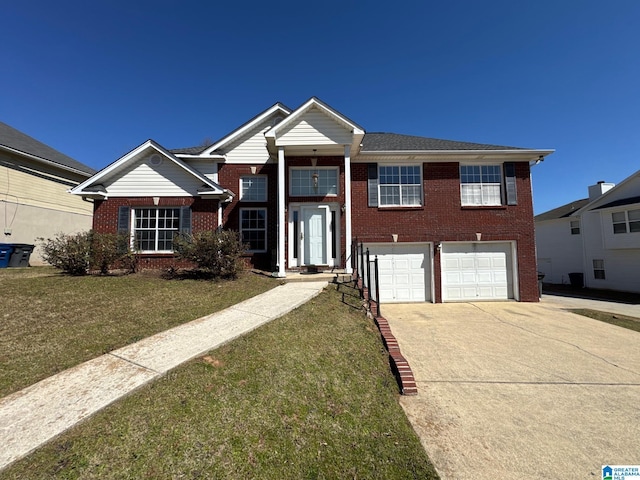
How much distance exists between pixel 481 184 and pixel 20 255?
2052 cm

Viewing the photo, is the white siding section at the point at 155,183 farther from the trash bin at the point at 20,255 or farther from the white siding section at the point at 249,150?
the trash bin at the point at 20,255

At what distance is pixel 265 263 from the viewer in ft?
38.9

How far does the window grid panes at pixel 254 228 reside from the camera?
12023 millimetres

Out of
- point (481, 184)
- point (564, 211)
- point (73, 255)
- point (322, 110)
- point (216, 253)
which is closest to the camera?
point (73, 255)

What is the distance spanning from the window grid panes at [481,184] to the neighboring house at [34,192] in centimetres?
2134

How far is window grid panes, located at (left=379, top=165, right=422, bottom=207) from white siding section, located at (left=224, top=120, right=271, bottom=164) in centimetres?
514

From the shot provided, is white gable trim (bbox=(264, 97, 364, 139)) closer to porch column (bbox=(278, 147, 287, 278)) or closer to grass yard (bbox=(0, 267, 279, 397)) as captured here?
porch column (bbox=(278, 147, 287, 278))

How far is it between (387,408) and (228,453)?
→ 7.16 feet

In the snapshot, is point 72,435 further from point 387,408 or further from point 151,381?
point 387,408

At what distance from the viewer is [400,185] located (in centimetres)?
1233

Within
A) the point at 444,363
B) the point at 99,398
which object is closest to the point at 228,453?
the point at 99,398

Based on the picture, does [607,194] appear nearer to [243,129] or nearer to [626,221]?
[626,221]

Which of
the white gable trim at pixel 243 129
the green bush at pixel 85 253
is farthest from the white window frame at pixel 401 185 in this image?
the green bush at pixel 85 253

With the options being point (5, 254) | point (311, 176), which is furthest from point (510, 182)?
point (5, 254)
